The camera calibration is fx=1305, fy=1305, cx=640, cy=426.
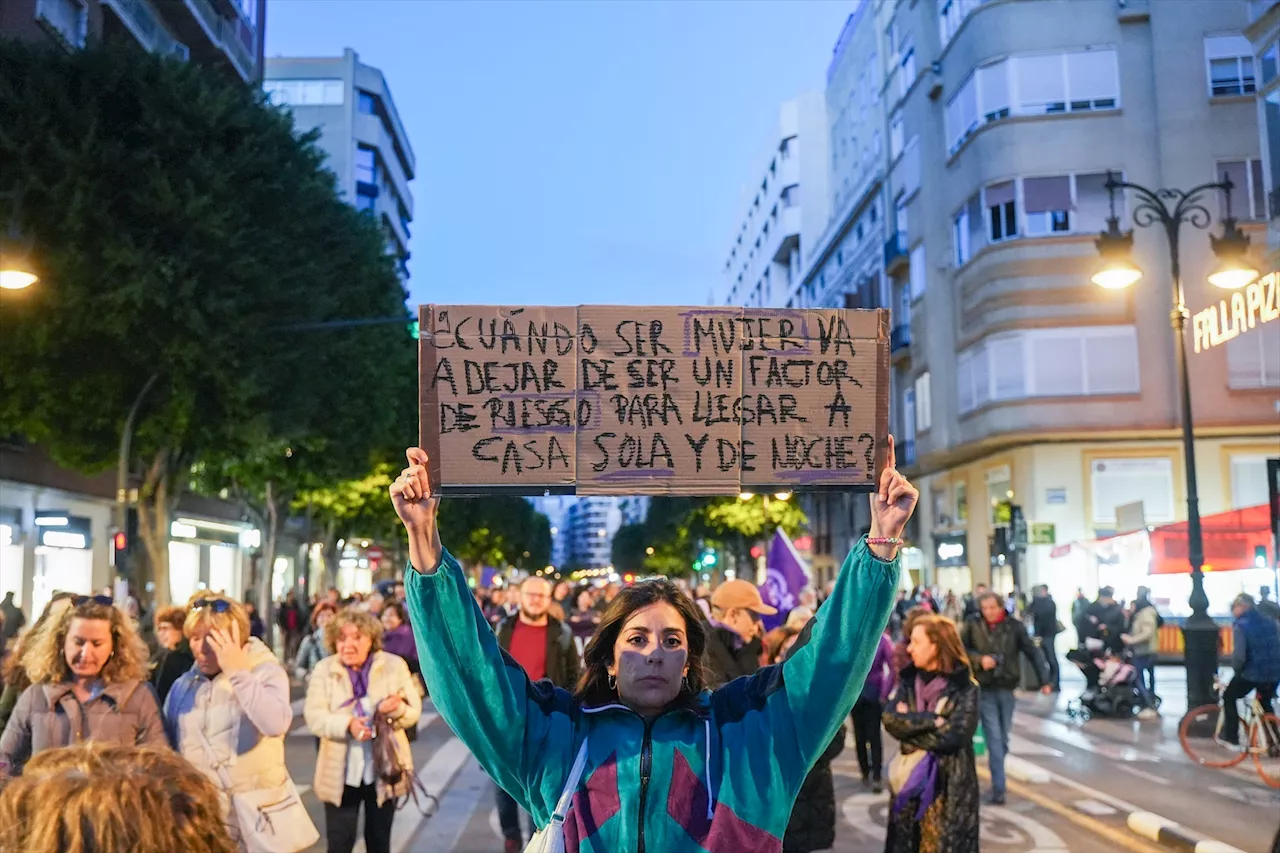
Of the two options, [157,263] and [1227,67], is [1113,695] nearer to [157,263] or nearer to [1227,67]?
[157,263]

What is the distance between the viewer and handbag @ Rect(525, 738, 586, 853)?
258 cm

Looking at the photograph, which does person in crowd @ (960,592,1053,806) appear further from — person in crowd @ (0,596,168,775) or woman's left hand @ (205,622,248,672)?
person in crowd @ (0,596,168,775)

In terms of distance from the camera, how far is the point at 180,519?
137 feet

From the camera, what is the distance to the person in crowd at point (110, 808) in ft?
5.27

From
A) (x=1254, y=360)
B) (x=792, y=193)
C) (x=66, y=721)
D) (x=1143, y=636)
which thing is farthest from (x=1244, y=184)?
(x=792, y=193)

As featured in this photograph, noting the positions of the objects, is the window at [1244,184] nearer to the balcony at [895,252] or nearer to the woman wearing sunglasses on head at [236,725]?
the balcony at [895,252]

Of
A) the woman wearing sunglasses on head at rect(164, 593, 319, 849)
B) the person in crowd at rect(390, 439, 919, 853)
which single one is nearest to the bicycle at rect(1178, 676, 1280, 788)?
the woman wearing sunglasses on head at rect(164, 593, 319, 849)

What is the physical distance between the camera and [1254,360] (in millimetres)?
35000

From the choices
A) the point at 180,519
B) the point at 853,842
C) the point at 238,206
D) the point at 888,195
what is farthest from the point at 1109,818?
the point at 888,195

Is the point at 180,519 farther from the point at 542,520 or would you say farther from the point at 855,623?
the point at 542,520

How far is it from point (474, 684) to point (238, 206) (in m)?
21.4

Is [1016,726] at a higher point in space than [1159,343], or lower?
lower

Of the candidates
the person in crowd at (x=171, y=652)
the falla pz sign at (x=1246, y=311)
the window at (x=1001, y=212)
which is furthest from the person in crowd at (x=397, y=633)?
the window at (x=1001, y=212)

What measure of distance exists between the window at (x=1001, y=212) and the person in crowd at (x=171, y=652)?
99.8ft
